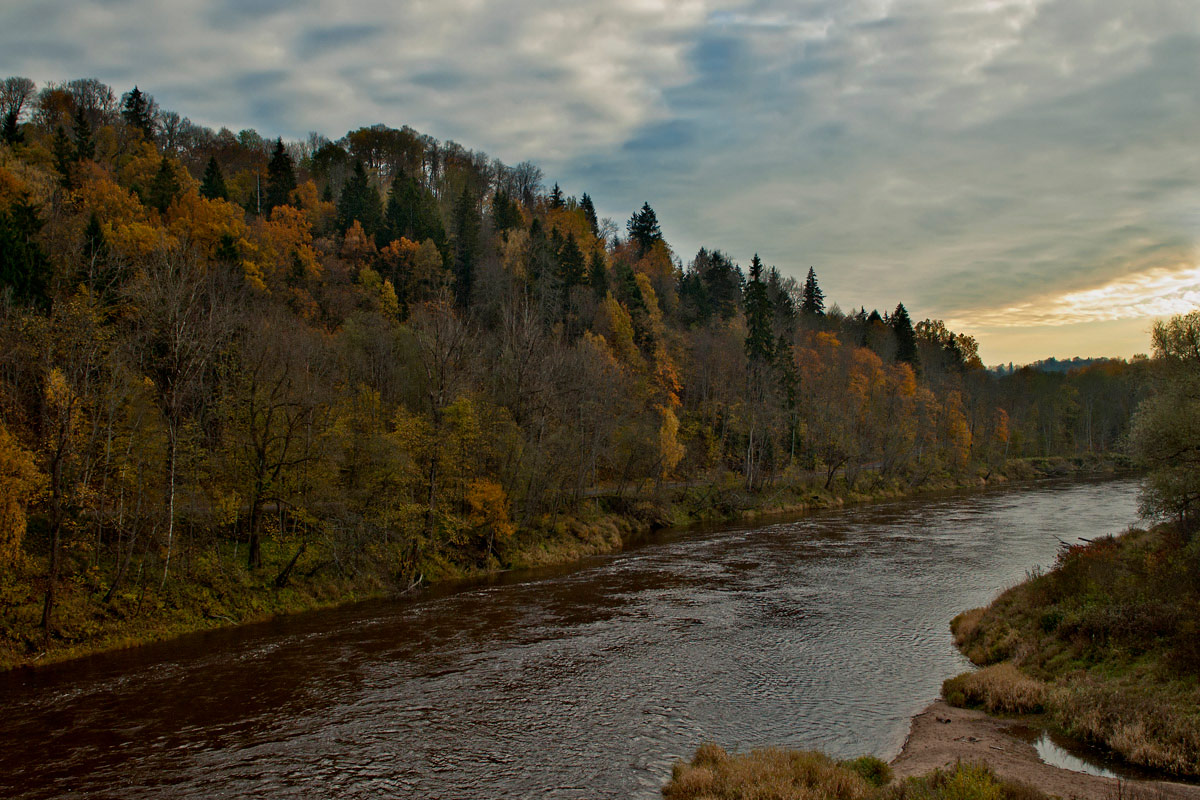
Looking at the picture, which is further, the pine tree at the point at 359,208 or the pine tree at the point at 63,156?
the pine tree at the point at 359,208

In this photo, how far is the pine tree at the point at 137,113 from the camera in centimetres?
8150

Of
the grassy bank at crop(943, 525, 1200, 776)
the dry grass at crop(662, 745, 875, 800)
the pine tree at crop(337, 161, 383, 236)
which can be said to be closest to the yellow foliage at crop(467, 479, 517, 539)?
the grassy bank at crop(943, 525, 1200, 776)

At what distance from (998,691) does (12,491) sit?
28399 mm

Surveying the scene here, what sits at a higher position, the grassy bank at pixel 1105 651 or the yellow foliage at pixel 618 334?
the yellow foliage at pixel 618 334

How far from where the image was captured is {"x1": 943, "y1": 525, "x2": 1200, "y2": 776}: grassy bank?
13.1 meters

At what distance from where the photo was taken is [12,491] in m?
19.7

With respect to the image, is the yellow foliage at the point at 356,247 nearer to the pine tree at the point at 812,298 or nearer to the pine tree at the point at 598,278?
the pine tree at the point at 598,278

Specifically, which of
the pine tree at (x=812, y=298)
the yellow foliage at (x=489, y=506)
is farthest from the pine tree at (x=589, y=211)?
the yellow foliage at (x=489, y=506)

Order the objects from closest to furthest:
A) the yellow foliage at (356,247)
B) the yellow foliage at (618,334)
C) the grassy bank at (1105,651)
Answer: the grassy bank at (1105,651) → the yellow foliage at (618,334) → the yellow foliage at (356,247)

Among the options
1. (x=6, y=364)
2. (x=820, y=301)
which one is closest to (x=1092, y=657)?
(x=6, y=364)

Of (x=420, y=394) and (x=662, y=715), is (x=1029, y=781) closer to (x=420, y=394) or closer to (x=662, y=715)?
(x=662, y=715)

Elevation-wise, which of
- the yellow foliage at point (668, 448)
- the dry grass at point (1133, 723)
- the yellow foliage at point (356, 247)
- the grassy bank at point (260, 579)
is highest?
the yellow foliage at point (356, 247)

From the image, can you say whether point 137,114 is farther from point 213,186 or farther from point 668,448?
point 668,448

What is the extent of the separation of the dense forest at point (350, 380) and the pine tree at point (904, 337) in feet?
1.59
